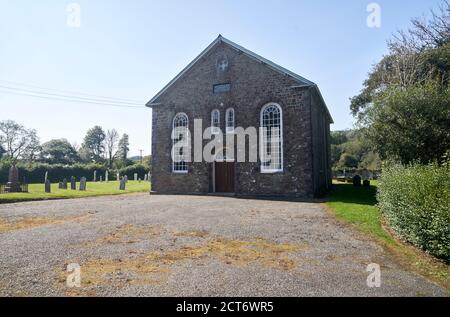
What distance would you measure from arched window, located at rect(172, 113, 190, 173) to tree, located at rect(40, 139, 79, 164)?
56899mm

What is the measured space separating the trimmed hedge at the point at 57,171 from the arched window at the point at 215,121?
87.4ft

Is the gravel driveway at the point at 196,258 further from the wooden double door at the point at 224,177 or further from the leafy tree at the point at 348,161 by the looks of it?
the leafy tree at the point at 348,161

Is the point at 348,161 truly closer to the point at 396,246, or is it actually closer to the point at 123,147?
the point at 396,246

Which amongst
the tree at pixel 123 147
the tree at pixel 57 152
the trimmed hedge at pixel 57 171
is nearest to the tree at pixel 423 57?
the trimmed hedge at pixel 57 171

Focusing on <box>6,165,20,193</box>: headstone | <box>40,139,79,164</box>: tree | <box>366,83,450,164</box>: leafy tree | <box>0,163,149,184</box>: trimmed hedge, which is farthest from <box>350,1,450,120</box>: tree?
<box>40,139,79,164</box>: tree

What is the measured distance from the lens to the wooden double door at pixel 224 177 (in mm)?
19947

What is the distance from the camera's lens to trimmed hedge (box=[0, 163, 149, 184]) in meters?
37.8

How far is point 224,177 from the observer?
2017 cm

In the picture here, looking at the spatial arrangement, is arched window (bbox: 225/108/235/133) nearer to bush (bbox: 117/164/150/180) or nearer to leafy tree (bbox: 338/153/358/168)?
bush (bbox: 117/164/150/180)

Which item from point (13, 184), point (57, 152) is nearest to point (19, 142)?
point (57, 152)

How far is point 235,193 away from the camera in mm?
19203
